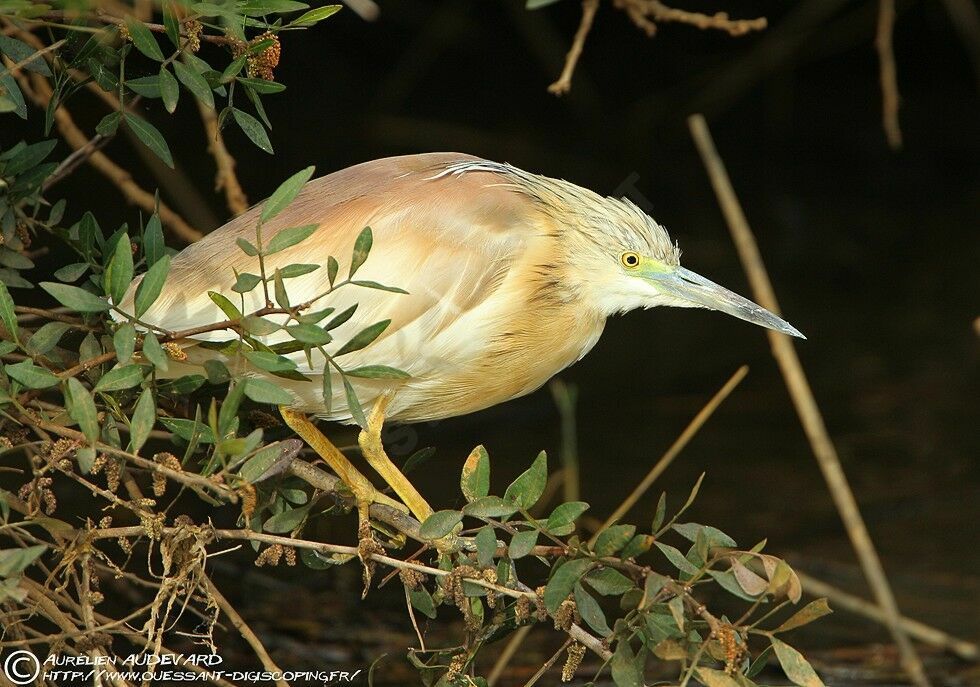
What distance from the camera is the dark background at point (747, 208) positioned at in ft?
11.0

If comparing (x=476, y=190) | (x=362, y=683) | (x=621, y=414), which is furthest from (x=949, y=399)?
(x=476, y=190)

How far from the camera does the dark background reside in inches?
132

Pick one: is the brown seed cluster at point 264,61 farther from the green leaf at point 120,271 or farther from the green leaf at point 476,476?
the green leaf at point 476,476

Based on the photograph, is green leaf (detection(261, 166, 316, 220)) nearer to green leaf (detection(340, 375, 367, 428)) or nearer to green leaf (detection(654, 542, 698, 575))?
green leaf (detection(340, 375, 367, 428))

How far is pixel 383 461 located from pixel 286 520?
252 millimetres

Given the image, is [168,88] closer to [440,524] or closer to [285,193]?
[285,193]

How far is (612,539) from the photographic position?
4.47 ft

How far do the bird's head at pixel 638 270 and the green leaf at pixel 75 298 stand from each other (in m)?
0.76

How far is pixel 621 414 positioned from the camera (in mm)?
3824

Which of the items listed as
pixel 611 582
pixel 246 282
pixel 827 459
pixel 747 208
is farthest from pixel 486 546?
pixel 747 208

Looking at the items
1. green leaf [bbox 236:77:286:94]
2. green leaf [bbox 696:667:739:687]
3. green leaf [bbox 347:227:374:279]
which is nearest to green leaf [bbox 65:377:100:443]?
green leaf [bbox 347:227:374:279]

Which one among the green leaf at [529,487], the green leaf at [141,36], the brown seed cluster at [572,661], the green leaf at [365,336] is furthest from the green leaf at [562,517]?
the green leaf at [141,36]

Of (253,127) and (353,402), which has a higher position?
(253,127)

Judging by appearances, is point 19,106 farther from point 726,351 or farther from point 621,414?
point 726,351
